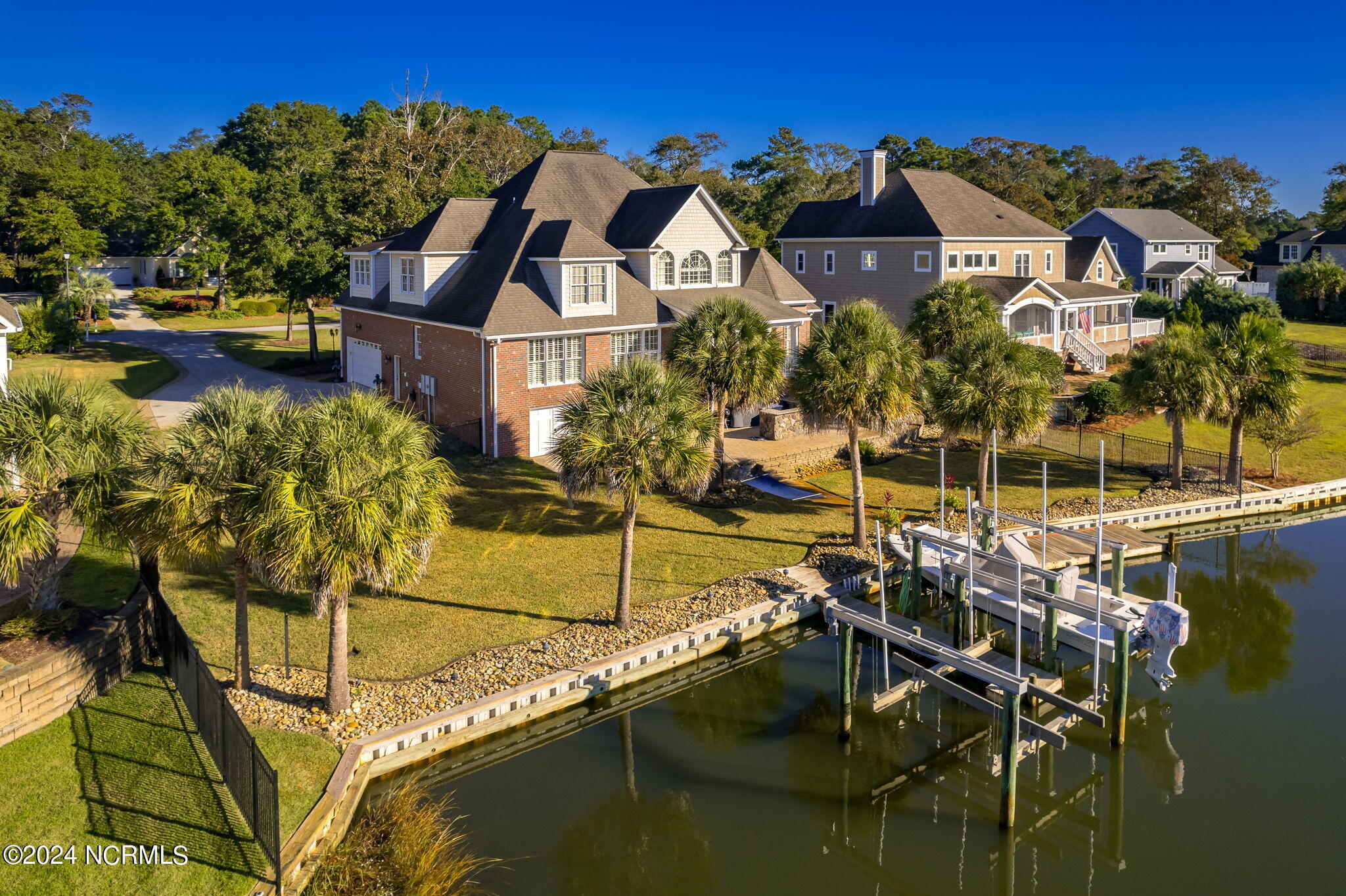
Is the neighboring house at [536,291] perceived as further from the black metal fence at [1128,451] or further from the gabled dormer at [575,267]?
the black metal fence at [1128,451]

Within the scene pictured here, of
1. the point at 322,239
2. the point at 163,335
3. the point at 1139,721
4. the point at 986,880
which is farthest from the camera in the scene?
the point at 163,335

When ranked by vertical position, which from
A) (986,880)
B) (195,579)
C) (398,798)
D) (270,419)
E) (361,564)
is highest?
(270,419)

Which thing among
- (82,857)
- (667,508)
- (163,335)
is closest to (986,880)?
(82,857)

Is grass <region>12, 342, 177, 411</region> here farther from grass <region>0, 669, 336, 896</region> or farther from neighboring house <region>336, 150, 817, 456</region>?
grass <region>0, 669, 336, 896</region>

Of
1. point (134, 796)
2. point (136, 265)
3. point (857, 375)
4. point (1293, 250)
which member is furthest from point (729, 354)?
point (1293, 250)

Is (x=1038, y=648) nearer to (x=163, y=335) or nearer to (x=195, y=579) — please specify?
(x=195, y=579)

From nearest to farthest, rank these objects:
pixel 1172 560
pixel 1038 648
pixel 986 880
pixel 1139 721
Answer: pixel 986 880 < pixel 1139 721 < pixel 1038 648 < pixel 1172 560

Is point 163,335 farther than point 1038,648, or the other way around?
point 163,335

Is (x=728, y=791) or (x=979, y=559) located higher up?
(x=979, y=559)
